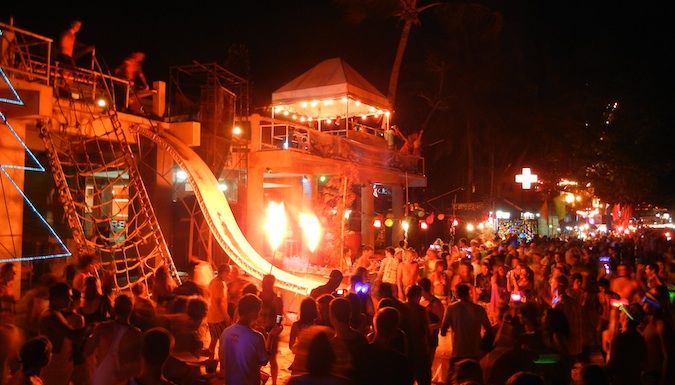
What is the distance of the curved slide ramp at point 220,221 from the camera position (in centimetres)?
1181

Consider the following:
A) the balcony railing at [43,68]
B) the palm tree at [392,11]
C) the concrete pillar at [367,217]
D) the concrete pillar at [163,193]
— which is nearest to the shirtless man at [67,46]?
the balcony railing at [43,68]

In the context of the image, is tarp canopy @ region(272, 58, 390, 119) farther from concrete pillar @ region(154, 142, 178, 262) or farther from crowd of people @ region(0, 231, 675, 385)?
crowd of people @ region(0, 231, 675, 385)

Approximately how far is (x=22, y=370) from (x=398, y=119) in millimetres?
31082

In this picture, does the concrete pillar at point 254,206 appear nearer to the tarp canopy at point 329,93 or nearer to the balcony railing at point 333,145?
the balcony railing at point 333,145

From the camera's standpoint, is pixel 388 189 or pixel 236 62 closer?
pixel 236 62

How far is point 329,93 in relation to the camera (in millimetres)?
19688

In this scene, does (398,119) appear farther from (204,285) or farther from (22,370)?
(22,370)

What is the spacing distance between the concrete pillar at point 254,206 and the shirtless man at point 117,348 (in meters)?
11.2

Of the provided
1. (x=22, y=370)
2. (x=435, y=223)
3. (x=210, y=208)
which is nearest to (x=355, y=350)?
(x=22, y=370)

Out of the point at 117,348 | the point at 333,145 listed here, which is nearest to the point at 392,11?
the point at 333,145

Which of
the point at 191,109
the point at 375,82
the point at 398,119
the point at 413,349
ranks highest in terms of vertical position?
the point at 375,82

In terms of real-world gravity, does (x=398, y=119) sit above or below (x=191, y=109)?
above

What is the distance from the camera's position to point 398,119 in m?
34.3

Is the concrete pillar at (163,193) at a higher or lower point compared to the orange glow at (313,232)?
higher
